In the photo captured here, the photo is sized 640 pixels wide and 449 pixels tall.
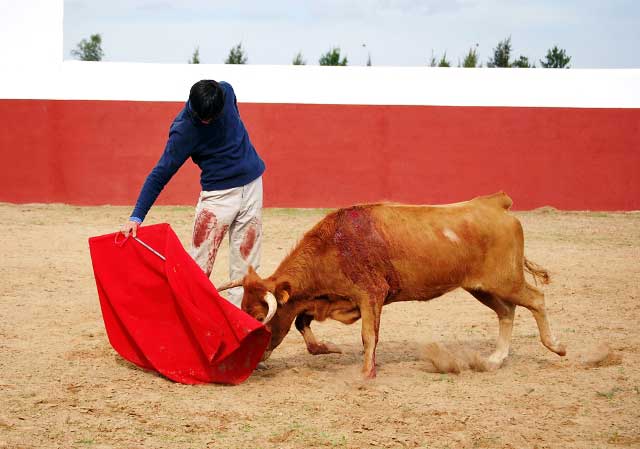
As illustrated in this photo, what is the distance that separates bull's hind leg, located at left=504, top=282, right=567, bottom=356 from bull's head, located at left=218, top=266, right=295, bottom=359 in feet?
4.47

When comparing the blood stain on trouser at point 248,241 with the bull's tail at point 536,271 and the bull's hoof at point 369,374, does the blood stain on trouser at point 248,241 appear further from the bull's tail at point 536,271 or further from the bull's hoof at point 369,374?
the bull's tail at point 536,271

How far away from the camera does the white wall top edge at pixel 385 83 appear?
14.4 meters

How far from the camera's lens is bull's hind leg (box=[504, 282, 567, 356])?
207 inches

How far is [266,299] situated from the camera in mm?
4777

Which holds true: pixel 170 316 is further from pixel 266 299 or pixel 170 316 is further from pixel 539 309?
pixel 539 309

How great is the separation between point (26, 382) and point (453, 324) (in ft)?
10.5

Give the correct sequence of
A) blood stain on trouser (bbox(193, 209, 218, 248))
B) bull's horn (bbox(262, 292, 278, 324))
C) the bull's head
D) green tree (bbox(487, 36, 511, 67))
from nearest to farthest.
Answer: bull's horn (bbox(262, 292, 278, 324)) < the bull's head < blood stain on trouser (bbox(193, 209, 218, 248)) < green tree (bbox(487, 36, 511, 67))

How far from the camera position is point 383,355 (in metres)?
5.62

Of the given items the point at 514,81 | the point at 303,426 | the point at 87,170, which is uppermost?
the point at 514,81

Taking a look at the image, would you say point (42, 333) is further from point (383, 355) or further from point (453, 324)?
point (453, 324)

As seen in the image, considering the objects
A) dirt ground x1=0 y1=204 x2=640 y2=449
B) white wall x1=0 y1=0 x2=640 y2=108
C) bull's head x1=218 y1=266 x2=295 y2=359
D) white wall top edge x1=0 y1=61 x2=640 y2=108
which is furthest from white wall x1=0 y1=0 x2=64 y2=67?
bull's head x1=218 y1=266 x2=295 y2=359

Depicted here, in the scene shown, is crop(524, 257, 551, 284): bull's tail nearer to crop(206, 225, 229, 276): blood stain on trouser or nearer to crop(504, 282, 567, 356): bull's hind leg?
crop(504, 282, 567, 356): bull's hind leg

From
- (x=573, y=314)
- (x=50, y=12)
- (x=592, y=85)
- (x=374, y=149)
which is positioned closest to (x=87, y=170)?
(x=50, y=12)

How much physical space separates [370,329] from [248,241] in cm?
94
